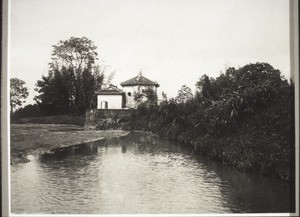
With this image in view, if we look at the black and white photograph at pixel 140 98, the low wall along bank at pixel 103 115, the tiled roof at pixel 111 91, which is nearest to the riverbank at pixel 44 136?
the black and white photograph at pixel 140 98

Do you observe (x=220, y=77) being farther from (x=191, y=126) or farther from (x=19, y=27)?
(x=19, y=27)

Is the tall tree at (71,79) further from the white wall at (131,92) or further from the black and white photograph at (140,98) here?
the white wall at (131,92)

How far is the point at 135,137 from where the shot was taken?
350cm

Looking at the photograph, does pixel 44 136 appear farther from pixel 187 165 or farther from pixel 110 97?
pixel 187 165

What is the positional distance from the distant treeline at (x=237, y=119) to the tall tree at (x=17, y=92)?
1.10 meters

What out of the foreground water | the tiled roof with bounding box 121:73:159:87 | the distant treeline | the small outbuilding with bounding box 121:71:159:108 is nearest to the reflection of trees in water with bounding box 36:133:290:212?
the foreground water

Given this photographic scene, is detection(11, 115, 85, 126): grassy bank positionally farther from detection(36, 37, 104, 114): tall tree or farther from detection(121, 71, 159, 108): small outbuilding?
detection(121, 71, 159, 108): small outbuilding

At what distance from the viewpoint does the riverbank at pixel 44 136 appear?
2723mm

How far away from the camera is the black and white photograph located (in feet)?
8.52

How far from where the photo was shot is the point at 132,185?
283 centimetres

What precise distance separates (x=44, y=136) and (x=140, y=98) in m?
1.00

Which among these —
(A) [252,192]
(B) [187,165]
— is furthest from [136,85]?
(A) [252,192]

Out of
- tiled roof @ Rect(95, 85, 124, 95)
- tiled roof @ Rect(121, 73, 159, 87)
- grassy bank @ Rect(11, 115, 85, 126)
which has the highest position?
tiled roof @ Rect(121, 73, 159, 87)

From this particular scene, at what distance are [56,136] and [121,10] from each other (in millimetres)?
1334
